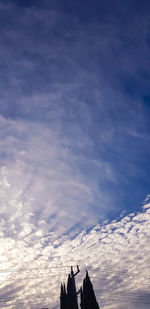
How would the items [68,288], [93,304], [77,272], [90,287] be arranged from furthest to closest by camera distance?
[68,288] < [90,287] < [93,304] < [77,272]

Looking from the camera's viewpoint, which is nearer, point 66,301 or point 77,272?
point 77,272

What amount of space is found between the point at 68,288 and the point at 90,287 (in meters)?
5.00

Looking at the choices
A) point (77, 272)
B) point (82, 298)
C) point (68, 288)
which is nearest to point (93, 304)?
point (82, 298)

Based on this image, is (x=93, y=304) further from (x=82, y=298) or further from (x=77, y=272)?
(x=77, y=272)

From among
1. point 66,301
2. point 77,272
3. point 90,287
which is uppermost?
point 77,272

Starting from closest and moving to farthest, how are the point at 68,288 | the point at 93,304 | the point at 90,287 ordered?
1. the point at 93,304
2. the point at 90,287
3. the point at 68,288

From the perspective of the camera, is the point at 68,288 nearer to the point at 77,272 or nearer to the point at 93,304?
the point at 93,304

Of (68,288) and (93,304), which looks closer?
(93,304)

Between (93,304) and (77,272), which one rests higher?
(77,272)

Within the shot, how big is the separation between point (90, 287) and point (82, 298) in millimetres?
1996

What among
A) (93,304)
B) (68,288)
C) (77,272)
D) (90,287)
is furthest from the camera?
(68,288)

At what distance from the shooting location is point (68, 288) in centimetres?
3653

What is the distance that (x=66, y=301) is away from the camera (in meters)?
36.7

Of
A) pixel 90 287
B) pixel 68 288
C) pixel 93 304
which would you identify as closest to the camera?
pixel 93 304
